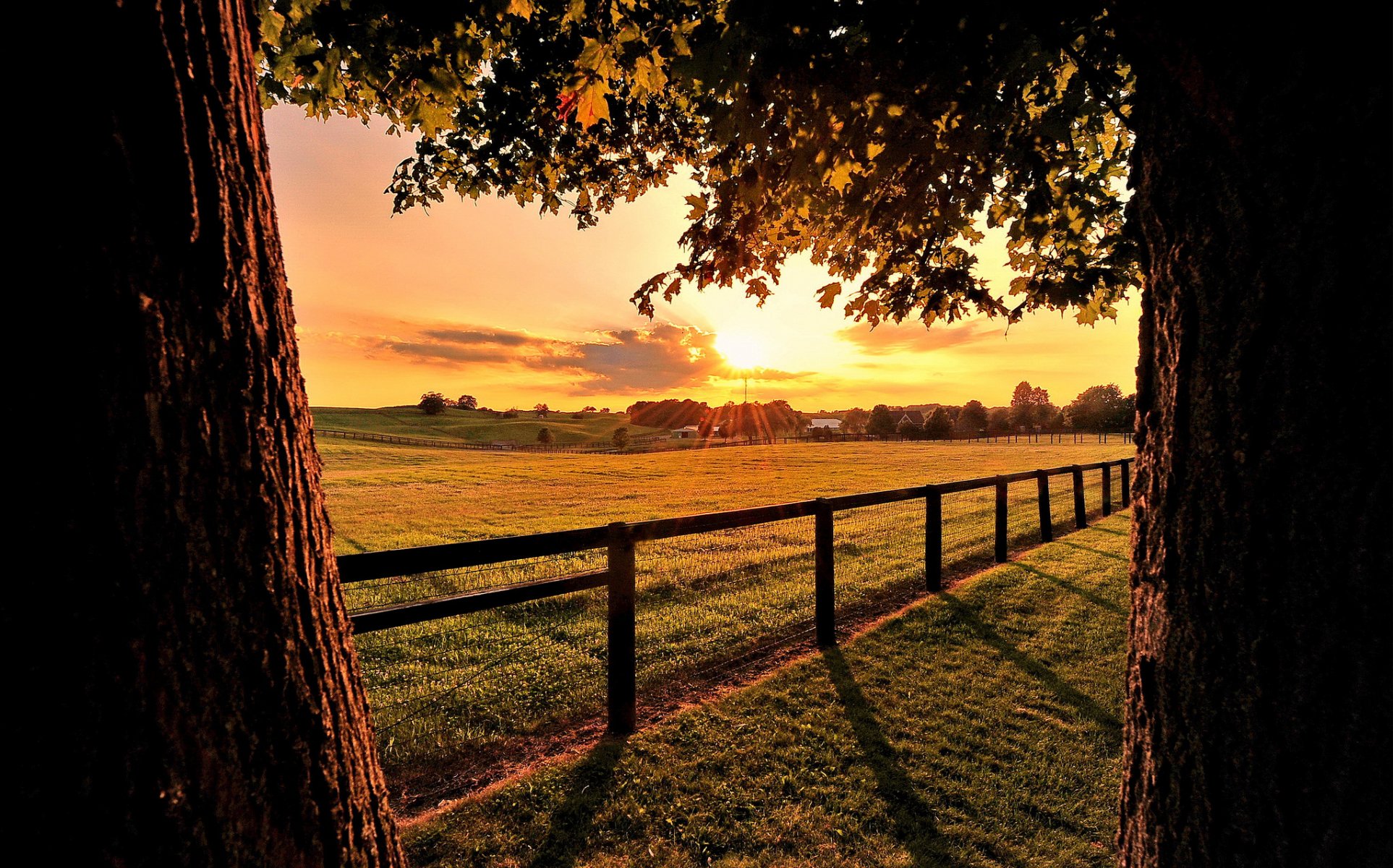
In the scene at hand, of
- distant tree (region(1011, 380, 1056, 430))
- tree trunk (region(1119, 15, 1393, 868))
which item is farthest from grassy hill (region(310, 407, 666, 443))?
tree trunk (region(1119, 15, 1393, 868))

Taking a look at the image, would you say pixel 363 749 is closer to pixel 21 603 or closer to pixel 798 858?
pixel 21 603

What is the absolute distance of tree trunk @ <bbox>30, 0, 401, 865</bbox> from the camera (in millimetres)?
969

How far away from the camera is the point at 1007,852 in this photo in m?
2.71

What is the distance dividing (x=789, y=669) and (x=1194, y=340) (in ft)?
12.6

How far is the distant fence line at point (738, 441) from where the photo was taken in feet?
214

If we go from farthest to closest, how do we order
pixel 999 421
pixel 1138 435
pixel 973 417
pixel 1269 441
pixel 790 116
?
pixel 999 421 < pixel 973 417 < pixel 790 116 < pixel 1138 435 < pixel 1269 441

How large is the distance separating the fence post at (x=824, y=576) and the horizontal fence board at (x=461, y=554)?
2.32 metres

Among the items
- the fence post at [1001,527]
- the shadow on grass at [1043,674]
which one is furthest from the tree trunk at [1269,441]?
the fence post at [1001,527]

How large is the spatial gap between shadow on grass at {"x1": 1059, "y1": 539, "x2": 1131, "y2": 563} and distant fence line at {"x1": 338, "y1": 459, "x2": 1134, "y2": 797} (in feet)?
2.27

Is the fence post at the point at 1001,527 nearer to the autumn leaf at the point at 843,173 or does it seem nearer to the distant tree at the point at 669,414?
the autumn leaf at the point at 843,173

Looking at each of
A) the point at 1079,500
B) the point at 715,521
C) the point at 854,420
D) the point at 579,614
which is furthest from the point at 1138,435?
the point at 854,420

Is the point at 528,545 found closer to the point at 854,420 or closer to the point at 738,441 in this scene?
the point at 738,441

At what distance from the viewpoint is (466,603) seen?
3.31m

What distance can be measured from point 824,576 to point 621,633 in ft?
7.44
